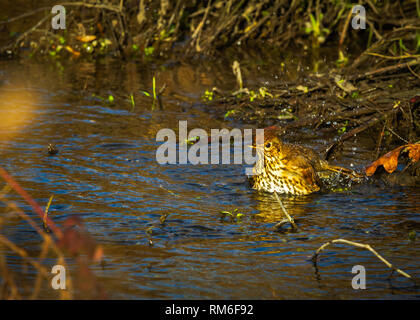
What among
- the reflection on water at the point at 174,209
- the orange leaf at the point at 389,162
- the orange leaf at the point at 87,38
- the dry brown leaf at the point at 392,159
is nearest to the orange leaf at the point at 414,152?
the dry brown leaf at the point at 392,159

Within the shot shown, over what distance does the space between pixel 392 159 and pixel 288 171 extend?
993mm

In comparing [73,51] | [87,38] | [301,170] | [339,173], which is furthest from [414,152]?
[73,51]

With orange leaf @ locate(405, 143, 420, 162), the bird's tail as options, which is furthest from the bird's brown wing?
orange leaf @ locate(405, 143, 420, 162)

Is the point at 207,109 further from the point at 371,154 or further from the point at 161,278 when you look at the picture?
the point at 161,278

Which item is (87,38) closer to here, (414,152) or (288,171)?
(288,171)

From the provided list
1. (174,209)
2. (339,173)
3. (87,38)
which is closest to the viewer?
(174,209)

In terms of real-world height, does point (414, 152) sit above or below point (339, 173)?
above

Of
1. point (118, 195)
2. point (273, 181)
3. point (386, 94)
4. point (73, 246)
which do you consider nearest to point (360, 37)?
point (386, 94)

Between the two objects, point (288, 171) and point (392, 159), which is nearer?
point (392, 159)

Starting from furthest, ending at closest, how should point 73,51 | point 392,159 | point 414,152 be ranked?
point 73,51, point 414,152, point 392,159

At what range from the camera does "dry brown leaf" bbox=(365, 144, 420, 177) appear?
6871 mm

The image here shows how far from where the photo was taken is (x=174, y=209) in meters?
6.32
